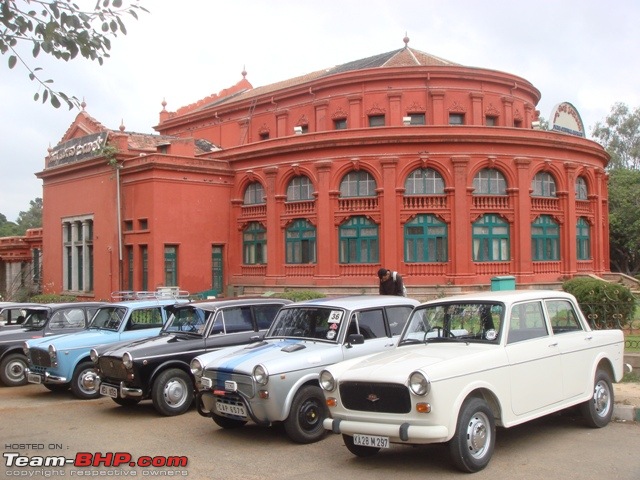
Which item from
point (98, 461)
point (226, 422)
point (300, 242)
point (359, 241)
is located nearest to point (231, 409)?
point (226, 422)

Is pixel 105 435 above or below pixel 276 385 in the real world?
below

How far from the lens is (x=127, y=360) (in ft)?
34.1

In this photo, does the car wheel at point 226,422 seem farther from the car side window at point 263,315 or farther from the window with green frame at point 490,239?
the window with green frame at point 490,239

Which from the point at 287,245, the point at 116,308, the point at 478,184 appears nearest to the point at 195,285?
the point at 287,245

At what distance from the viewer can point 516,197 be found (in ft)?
94.7

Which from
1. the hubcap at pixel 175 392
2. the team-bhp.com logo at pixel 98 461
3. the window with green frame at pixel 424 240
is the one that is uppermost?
the window with green frame at pixel 424 240

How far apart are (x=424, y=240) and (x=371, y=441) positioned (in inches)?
858

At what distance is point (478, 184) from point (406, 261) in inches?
172

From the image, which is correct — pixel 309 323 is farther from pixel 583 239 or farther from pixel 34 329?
pixel 583 239

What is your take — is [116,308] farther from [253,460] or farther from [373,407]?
[373,407]

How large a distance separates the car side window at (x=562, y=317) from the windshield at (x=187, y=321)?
17.8ft

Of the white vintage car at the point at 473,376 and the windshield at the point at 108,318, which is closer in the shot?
the white vintage car at the point at 473,376

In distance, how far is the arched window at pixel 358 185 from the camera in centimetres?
2881

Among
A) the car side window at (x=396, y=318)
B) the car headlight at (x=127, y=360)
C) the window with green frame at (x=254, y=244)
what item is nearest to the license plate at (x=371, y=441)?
the car side window at (x=396, y=318)
